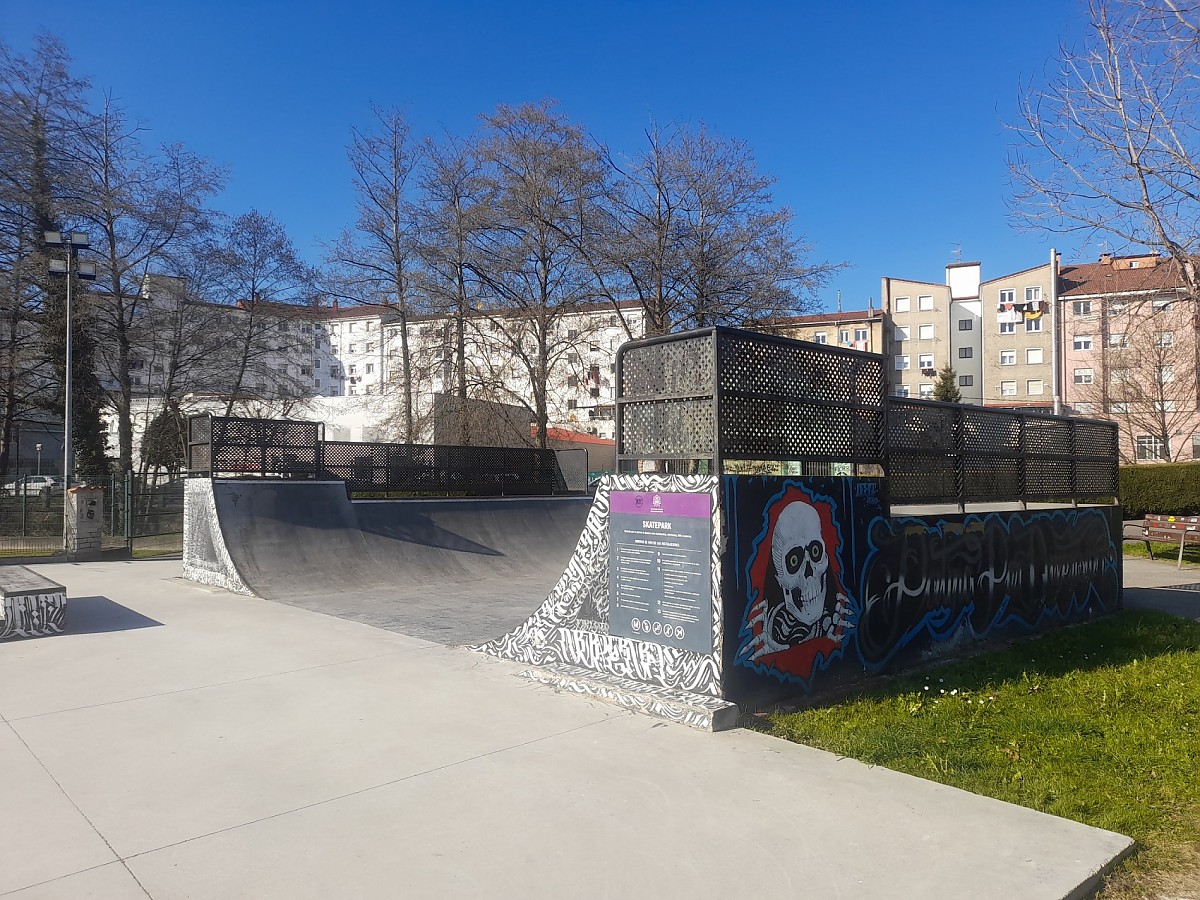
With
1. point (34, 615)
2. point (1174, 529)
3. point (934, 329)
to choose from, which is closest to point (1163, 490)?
point (1174, 529)

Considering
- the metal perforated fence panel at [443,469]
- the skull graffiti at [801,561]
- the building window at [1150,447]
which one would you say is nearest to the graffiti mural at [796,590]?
the skull graffiti at [801,561]

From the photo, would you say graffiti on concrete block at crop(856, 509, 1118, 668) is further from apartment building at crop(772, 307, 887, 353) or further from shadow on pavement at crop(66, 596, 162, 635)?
apartment building at crop(772, 307, 887, 353)

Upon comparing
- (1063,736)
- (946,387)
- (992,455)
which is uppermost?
(946,387)

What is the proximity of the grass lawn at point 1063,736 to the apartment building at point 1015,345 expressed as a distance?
61.4 m

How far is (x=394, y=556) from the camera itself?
13391mm

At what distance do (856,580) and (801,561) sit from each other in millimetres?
783

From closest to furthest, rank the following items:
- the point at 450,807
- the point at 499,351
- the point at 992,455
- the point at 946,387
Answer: the point at 450,807, the point at 992,455, the point at 499,351, the point at 946,387

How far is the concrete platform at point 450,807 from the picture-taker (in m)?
3.26

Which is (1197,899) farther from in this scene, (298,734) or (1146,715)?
(298,734)

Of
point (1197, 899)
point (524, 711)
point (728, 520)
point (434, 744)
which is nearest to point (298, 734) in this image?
point (434, 744)

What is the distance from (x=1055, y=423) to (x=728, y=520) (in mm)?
6378

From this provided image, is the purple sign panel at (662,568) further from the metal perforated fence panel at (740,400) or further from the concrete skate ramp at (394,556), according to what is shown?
the concrete skate ramp at (394,556)

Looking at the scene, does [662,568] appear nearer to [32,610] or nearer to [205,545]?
[32,610]

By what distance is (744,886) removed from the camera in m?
3.21
